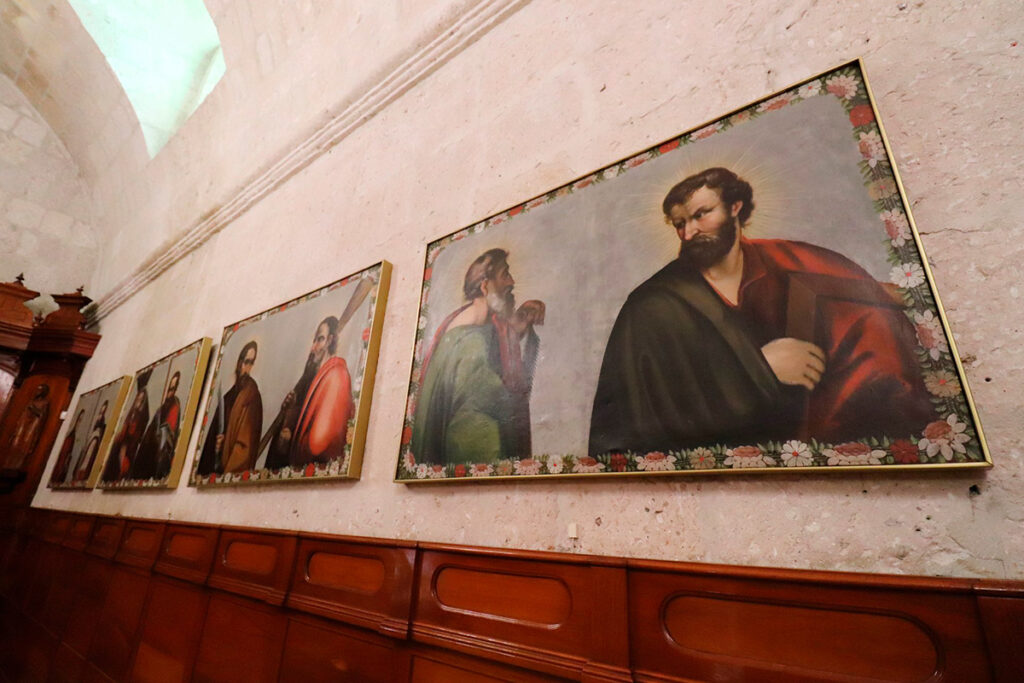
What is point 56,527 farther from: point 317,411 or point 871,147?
point 871,147

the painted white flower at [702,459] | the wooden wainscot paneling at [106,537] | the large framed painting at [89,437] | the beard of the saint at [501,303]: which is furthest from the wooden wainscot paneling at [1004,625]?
the large framed painting at [89,437]

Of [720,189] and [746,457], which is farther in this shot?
[720,189]

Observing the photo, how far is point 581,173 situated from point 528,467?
1.36 m

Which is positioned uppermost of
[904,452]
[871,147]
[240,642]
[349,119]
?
[349,119]

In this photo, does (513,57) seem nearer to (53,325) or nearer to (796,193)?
(796,193)

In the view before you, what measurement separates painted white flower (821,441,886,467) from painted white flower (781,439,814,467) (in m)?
0.04

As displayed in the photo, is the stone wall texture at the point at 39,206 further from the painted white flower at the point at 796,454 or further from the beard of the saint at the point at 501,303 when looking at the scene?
the painted white flower at the point at 796,454

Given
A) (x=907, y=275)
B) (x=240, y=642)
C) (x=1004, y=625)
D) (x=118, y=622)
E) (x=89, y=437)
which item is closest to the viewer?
(x=1004, y=625)

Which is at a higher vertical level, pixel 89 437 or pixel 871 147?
pixel 871 147

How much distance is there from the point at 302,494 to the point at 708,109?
111 inches

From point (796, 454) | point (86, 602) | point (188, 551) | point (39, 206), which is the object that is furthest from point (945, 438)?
point (39, 206)

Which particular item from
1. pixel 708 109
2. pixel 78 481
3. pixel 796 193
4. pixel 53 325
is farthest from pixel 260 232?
pixel 53 325

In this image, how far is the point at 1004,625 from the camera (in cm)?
104

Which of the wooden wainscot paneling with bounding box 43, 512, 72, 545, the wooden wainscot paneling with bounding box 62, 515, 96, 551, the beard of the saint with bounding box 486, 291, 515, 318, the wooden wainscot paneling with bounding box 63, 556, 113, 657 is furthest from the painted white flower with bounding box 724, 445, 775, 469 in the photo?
the wooden wainscot paneling with bounding box 43, 512, 72, 545
